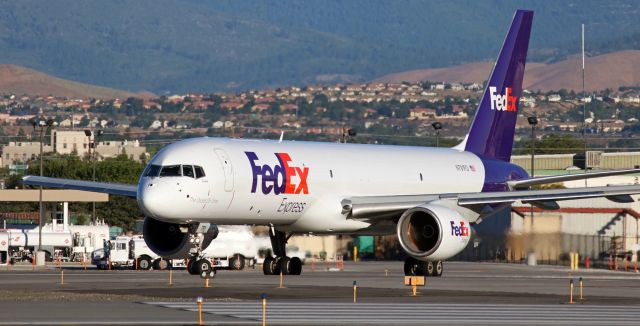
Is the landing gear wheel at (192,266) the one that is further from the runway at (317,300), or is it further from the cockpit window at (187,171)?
the cockpit window at (187,171)

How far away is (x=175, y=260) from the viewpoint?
81.7 metres

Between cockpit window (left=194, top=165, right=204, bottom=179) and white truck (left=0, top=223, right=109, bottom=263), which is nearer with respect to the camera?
cockpit window (left=194, top=165, right=204, bottom=179)

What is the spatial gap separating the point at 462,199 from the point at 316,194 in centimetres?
559

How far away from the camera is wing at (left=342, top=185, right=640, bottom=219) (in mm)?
56406

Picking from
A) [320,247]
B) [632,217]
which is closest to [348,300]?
[320,247]

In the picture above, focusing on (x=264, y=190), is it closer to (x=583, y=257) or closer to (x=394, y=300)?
(x=394, y=300)

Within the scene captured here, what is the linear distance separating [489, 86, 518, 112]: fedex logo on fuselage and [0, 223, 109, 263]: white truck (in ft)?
134

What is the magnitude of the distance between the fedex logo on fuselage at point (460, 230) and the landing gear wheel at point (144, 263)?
29.5 meters

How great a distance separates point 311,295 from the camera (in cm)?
4753

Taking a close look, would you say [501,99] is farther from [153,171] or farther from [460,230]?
[153,171]

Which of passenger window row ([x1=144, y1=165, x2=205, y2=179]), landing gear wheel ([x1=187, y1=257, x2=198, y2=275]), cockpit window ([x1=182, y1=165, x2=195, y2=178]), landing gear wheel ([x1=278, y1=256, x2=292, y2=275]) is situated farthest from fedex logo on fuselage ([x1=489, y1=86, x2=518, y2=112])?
landing gear wheel ([x1=187, y1=257, x2=198, y2=275])

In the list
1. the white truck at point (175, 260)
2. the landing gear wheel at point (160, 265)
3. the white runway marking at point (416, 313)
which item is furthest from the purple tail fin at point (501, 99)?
the white runway marking at point (416, 313)

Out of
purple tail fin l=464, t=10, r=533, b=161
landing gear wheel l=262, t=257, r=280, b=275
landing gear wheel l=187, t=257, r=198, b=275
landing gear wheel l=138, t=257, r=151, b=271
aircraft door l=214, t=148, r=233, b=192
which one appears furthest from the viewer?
landing gear wheel l=138, t=257, r=151, b=271

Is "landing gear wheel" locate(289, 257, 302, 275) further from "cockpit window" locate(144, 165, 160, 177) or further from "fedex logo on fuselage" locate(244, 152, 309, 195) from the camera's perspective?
"cockpit window" locate(144, 165, 160, 177)
